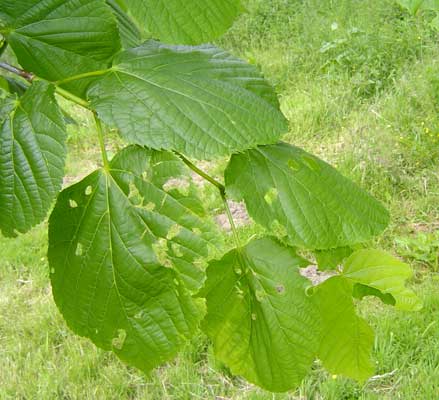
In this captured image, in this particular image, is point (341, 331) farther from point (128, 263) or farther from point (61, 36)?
point (61, 36)

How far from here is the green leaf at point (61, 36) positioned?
738 millimetres

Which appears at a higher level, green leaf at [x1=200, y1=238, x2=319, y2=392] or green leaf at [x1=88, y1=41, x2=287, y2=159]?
green leaf at [x1=88, y1=41, x2=287, y2=159]

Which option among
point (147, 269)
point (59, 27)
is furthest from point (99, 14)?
point (147, 269)

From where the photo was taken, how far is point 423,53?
4438 mm

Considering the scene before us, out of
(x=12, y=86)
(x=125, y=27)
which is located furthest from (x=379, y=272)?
(x=12, y=86)

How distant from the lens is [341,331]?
0.84 metres

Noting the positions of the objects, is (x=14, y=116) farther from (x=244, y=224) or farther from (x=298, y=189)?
(x=244, y=224)

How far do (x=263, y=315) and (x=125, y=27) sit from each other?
1.89 ft

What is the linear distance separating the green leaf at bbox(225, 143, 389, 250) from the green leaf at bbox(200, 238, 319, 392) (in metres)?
0.05

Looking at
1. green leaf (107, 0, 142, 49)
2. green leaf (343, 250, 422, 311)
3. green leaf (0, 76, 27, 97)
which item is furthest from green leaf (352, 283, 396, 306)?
green leaf (0, 76, 27, 97)

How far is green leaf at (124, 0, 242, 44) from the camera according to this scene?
2.29 feet

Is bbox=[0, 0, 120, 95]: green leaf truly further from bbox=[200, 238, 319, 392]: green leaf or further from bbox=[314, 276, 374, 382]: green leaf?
bbox=[314, 276, 374, 382]: green leaf

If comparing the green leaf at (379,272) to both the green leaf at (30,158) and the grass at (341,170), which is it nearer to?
the green leaf at (30,158)

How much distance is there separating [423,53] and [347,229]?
13.4 feet
